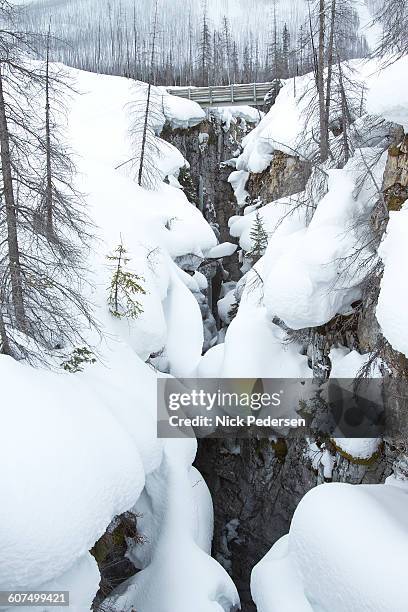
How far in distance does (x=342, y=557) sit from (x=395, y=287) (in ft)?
14.9

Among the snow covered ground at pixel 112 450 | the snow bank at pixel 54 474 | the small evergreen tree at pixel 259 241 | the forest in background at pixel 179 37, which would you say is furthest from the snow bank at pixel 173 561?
the forest in background at pixel 179 37

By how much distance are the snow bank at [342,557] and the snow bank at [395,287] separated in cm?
309

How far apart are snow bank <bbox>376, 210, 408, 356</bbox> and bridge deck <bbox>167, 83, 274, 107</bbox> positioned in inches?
955

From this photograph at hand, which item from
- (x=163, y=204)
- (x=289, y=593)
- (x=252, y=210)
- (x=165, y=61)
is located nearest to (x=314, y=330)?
(x=289, y=593)

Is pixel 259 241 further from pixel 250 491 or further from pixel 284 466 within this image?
pixel 250 491

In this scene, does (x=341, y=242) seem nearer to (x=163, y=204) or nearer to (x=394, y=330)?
(x=394, y=330)

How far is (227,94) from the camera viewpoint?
2989 cm

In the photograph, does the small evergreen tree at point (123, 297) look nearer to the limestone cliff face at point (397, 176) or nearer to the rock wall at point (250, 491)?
the rock wall at point (250, 491)

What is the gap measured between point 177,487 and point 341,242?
24.2 ft

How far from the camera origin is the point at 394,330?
7148 mm

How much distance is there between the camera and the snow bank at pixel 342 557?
6879 millimetres

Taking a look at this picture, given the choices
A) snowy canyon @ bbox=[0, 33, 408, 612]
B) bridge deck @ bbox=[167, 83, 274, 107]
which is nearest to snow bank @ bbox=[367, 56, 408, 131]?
snowy canyon @ bbox=[0, 33, 408, 612]

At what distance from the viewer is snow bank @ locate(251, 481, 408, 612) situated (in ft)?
22.6

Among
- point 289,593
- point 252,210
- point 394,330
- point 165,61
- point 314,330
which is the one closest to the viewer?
point 394,330
